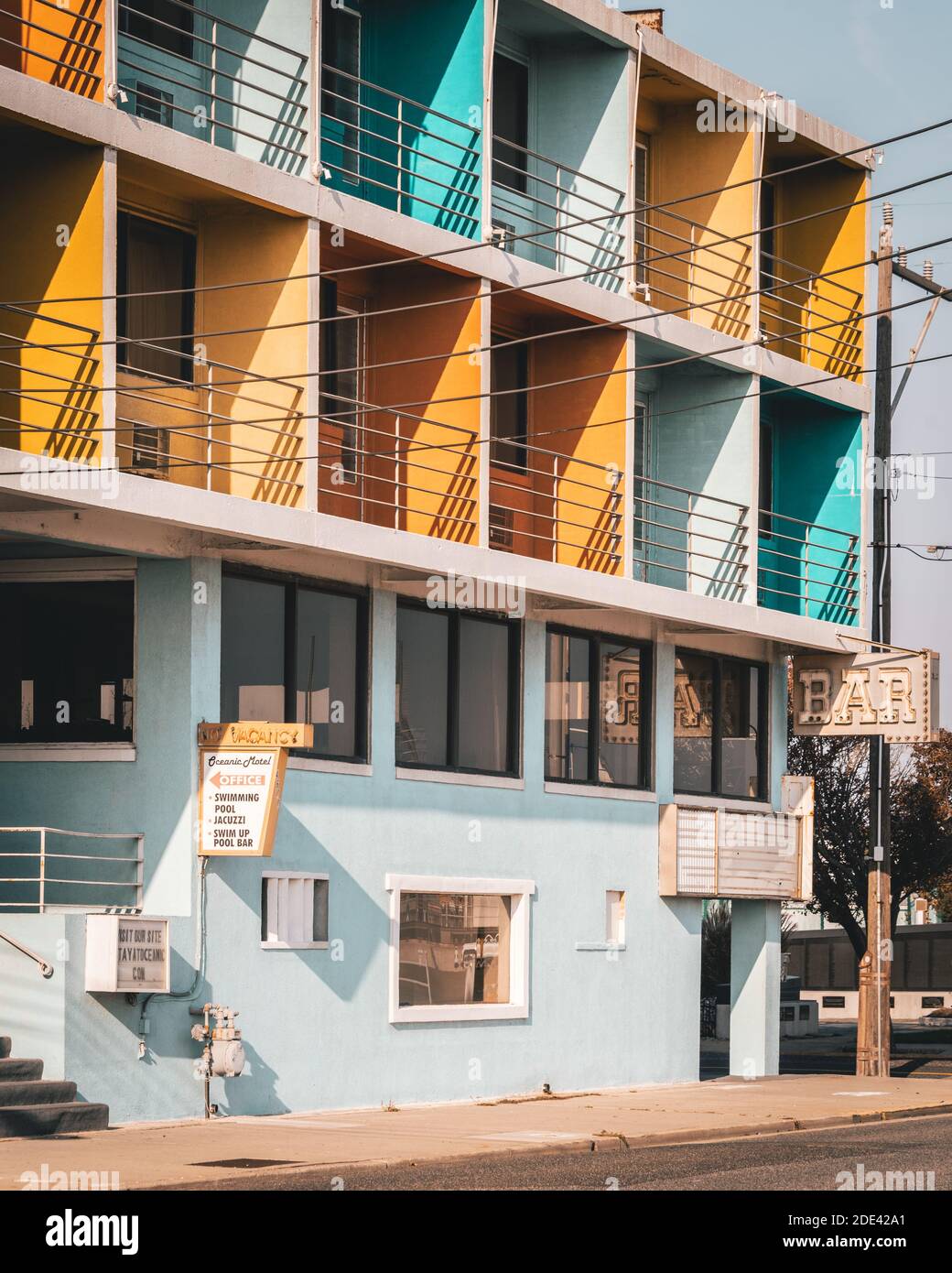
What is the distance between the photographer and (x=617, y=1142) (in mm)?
19734

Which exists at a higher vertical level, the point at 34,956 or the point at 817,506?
the point at 817,506

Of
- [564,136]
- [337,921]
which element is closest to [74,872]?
[337,921]

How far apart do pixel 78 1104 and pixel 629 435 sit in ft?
39.1

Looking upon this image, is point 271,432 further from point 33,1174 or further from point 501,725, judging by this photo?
point 33,1174

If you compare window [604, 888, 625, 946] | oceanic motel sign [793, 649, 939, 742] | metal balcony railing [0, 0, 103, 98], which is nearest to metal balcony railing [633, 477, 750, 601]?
oceanic motel sign [793, 649, 939, 742]

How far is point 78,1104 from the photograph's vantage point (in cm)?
1897

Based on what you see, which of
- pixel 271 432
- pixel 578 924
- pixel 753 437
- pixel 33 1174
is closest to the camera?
pixel 33 1174

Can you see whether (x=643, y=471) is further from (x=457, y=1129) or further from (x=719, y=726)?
(x=457, y=1129)

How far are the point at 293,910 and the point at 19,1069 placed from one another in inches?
164

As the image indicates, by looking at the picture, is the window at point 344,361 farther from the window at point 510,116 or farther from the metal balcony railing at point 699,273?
the metal balcony railing at point 699,273

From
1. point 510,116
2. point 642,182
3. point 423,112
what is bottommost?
point 423,112

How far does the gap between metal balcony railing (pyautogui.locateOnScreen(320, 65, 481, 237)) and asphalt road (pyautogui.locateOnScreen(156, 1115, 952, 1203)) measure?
11.2 metres

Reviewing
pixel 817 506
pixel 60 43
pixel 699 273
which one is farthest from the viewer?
pixel 817 506
